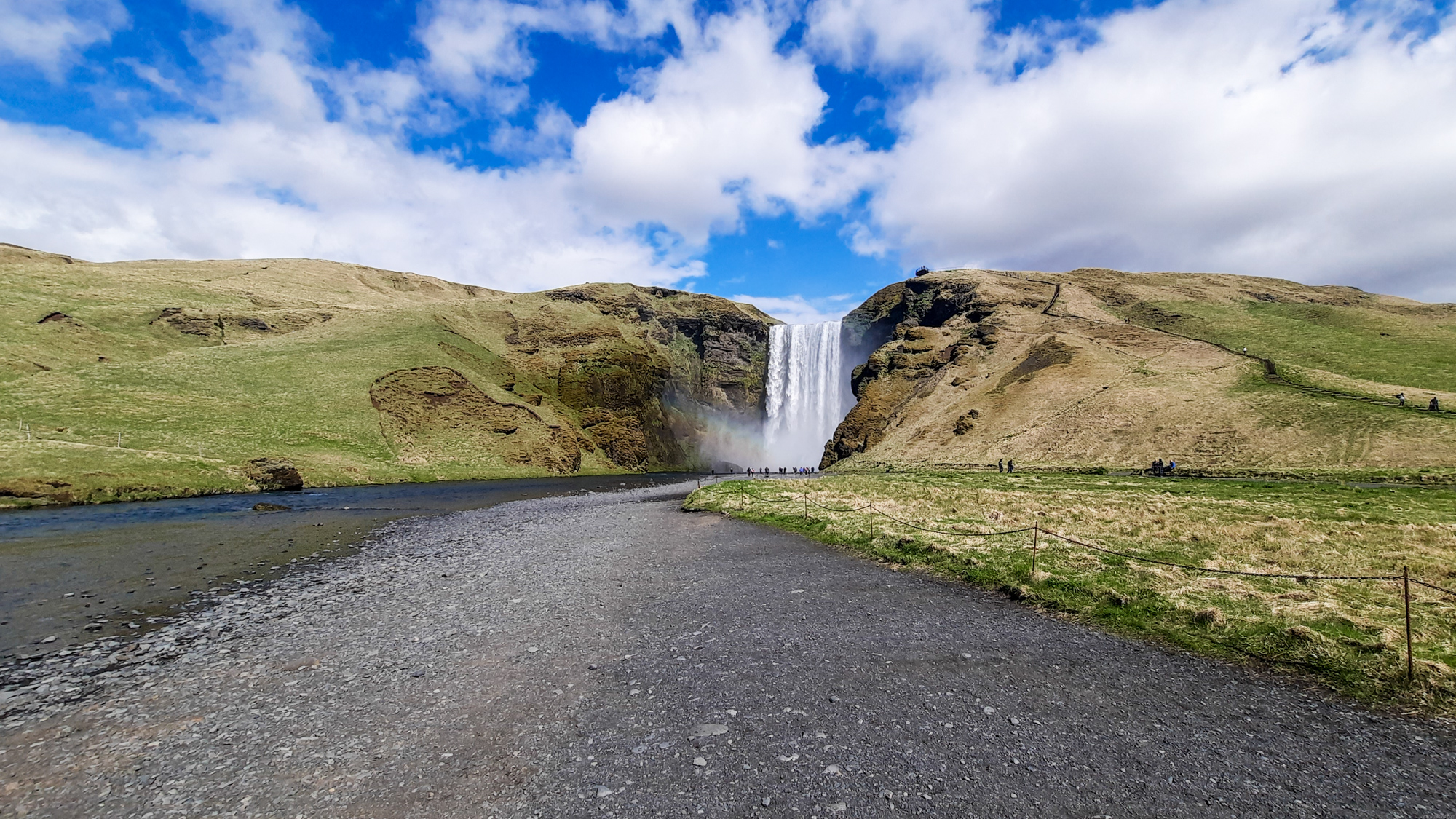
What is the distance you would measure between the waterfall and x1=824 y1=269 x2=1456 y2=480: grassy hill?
8.19m

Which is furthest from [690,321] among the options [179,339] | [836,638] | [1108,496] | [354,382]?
[836,638]

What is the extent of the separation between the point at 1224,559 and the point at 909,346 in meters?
83.2

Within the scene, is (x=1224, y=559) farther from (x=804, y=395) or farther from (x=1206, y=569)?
(x=804, y=395)

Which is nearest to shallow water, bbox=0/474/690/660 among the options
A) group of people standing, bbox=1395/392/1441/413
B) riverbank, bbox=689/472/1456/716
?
riverbank, bbox=689/472/1456/716

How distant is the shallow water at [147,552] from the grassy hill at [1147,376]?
5596cm

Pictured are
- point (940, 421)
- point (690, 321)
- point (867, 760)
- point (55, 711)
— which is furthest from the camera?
point (690, 321)

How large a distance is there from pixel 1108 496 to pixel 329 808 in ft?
114

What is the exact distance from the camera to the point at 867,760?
7.29 meters

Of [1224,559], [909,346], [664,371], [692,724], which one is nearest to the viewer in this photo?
[692,724]

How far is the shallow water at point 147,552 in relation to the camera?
14508mm

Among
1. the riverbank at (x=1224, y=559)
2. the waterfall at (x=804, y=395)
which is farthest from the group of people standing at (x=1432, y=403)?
the waterfall at (x=804, y=395)

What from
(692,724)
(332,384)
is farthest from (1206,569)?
(332,384)

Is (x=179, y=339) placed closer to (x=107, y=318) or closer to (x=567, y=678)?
(x=107, y=318)

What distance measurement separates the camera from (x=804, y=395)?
116 metres
